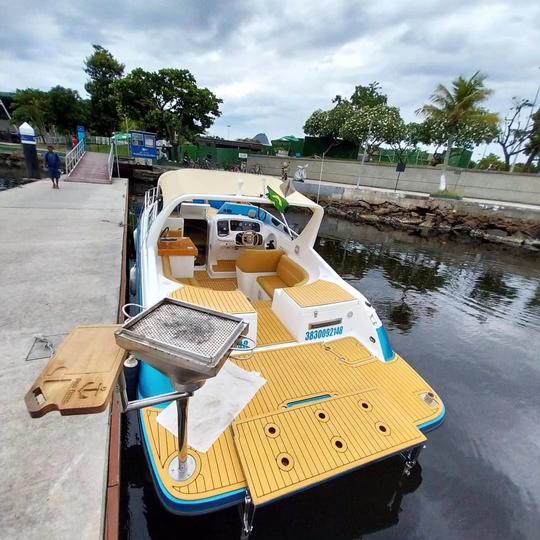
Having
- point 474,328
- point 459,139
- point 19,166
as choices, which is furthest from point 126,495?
point 459,139

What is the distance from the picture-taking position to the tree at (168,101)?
2405 cm

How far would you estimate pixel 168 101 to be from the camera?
82.3 feet

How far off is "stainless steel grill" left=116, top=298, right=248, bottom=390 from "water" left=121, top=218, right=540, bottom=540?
2220mm

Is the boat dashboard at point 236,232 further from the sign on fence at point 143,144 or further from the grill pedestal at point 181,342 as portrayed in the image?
the sign on fence at point 143,144

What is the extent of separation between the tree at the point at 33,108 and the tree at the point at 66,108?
0.58m

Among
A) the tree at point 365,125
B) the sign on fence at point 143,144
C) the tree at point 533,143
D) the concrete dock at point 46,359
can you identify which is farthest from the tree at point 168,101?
the tree at point 533,143

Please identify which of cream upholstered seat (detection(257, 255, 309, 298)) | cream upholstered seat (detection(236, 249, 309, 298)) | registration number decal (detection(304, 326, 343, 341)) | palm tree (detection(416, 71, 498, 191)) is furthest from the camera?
palm tree (detection(416, 71, 498, 191))

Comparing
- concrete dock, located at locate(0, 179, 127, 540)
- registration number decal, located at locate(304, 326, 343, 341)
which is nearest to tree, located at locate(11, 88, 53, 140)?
concrete dock, located at locate(0, 179, 127, 540)

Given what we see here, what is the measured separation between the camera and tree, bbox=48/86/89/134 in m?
32.7

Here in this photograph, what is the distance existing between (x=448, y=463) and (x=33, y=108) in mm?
45175

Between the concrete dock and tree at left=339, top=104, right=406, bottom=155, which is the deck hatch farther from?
tree at left=339, top=104, right=406, bottom=155

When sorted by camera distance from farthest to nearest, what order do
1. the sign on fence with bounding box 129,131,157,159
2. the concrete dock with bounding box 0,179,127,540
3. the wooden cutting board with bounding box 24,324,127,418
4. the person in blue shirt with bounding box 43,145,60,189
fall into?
1. the sign on fence with bounding box 129,131,157,159
2. the person in blue shirt with bounding box 43,145,60,189
3. the concrete dock with bounding box 0,179,127,540
4. the wooden cutting board with bounding box 24,324,127,418

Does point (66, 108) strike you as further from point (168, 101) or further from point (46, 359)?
point (46, 359)

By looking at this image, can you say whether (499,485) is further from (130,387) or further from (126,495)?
(130,387)
